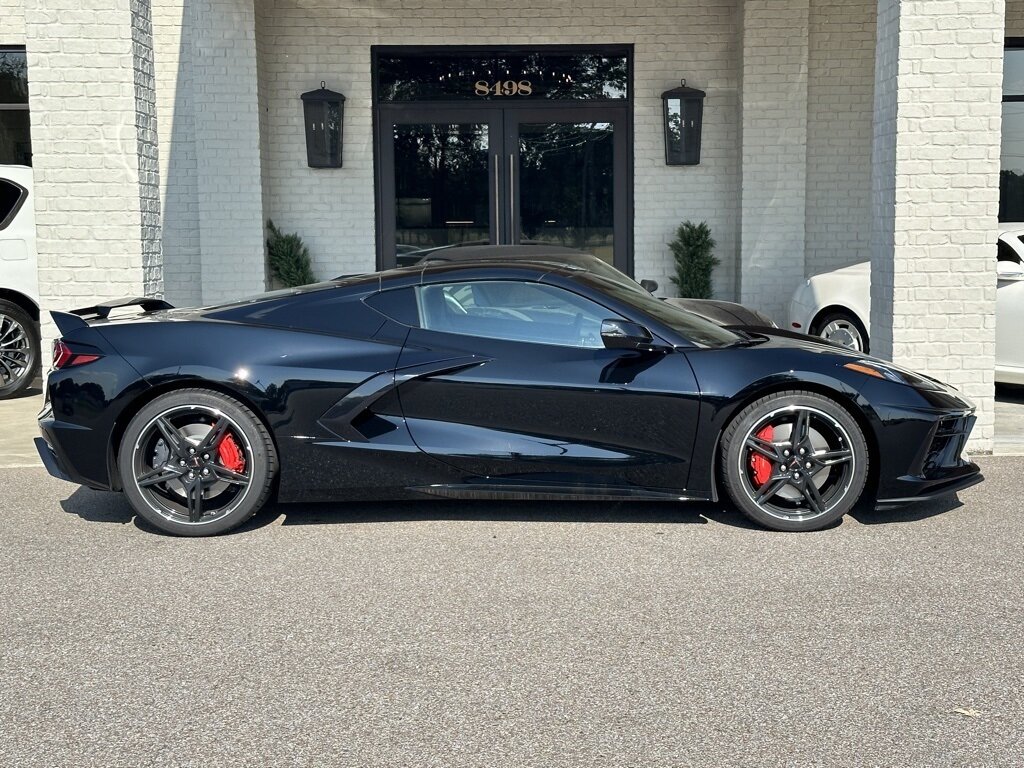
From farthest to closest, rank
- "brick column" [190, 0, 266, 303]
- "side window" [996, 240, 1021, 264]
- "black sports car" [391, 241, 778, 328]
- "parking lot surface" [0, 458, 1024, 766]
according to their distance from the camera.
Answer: "brick column" [190, 0, 266, 303], "side window" [996, 240, 1021, 264], "black sports car" [391, 241, 778, 328], "parking lot surface" [0, 458, 1024, 766]

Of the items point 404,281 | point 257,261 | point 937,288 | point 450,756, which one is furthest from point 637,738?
point 257,261

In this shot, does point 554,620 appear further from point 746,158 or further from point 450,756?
point 746,158

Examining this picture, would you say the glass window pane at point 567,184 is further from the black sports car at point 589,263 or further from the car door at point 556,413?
the car door at point 556,413

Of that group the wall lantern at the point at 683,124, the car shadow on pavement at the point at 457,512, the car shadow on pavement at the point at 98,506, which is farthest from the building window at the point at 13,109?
the car shadow on pavement at the point at 457,512

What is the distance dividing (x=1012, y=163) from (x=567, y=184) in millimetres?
5071

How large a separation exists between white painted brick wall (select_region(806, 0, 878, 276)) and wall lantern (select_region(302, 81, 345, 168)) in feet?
17.4

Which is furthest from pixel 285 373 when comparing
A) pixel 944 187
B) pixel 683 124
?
pixel 683 124

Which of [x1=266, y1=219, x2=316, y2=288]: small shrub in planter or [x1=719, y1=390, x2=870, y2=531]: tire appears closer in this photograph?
[x1=719, y1=390, x2=870, y2=531]: tire

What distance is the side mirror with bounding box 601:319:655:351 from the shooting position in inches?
237

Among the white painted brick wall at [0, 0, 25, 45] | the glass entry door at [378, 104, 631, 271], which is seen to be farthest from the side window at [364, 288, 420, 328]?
the white painted brick wall at [0, 0, 25, 45]

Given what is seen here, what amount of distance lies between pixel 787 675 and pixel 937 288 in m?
4.62

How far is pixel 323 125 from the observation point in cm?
1408

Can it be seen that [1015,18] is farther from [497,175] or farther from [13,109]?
[13,109]

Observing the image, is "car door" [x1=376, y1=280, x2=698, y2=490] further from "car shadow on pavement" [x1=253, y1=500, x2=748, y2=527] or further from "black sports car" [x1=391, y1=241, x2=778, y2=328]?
"black sports car" [x1=391, y1=241, x2=778, y2=328]
